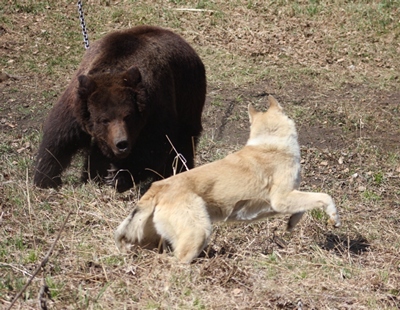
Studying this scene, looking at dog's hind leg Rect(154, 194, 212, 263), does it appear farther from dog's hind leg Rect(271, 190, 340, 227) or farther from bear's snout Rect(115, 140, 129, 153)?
bear's snout Rect(115, 140, 129, 153)

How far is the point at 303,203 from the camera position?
5.51m

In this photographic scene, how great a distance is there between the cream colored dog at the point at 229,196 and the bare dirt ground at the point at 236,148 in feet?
0.62

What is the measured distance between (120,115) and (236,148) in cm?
214

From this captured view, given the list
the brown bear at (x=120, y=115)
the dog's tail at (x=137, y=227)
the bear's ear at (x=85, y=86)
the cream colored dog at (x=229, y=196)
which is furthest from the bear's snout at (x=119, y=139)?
the dog's tail at (x=137, y=227)

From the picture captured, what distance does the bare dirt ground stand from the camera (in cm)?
492

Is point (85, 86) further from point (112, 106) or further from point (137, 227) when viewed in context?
point (137, 227)

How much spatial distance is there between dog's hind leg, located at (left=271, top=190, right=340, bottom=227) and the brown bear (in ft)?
6.41

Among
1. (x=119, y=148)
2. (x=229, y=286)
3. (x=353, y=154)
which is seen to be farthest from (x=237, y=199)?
(x=353, y=154)

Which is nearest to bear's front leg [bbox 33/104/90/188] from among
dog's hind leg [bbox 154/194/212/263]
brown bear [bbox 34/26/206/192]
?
brown bear [bbox 34/26/206/192]

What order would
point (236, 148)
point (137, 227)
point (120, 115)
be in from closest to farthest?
1. point (137, 227)
2. point (120, 115)
3. point (236, 148)

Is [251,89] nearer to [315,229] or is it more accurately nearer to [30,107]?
[30,107]

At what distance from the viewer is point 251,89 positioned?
11.2 metres

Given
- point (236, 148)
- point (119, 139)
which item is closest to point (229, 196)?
point (119, 139)

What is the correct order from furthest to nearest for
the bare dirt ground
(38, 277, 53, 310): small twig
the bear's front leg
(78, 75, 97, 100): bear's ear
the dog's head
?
the bear's front leg, (78, 75, 97, 100): bear's ear, the dog's head, the bare dirt ground, (38, 277, 53, 310): small twig
